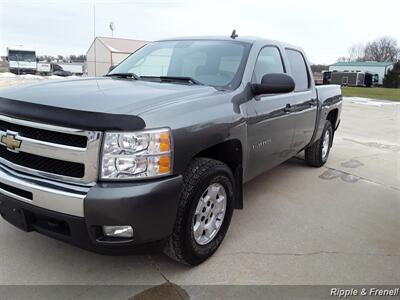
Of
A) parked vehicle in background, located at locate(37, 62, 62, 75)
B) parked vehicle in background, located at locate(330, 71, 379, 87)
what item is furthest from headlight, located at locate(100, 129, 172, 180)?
parked vehicle in background, located at locate(330, 71, 379, 87)

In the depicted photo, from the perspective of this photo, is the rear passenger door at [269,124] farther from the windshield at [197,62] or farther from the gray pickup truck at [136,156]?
the windshield at [197,62]

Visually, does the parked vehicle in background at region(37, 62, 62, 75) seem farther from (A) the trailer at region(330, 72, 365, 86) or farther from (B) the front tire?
(B) the front tire

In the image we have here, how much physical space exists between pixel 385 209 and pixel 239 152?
7.42ft

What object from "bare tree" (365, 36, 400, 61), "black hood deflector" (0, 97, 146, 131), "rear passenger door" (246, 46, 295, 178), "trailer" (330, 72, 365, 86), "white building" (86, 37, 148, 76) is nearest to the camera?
"black hood deflector" (0, 97, 146, 131)

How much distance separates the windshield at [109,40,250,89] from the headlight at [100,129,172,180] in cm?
124

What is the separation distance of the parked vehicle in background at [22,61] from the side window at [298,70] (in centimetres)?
4598

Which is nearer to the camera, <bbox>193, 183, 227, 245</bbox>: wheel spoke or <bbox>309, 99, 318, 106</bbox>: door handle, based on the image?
<bbox>193, 183, 227, 245</bbox>: wheel spoke

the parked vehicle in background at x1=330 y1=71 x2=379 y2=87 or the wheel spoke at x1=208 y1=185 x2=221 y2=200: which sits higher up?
the parked vehicle in background at x1=330 y1=71 x2=379 y2=87

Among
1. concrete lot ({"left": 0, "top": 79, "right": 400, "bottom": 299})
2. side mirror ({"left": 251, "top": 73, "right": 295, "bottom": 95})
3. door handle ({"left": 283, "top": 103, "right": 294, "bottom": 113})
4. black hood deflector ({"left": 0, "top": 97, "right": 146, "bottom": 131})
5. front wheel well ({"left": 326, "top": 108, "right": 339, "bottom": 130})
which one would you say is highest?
side mirror ({"left": 251, "top": 73, "right": 295, "bottom": 95})

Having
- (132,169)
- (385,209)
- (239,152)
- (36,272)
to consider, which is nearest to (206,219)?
(239,152)

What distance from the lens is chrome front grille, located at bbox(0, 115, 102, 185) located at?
235 centimetres

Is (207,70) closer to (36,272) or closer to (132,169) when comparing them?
(132,169)

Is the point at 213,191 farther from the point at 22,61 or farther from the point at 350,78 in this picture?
the point at 350,78

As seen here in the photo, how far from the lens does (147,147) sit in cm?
239
